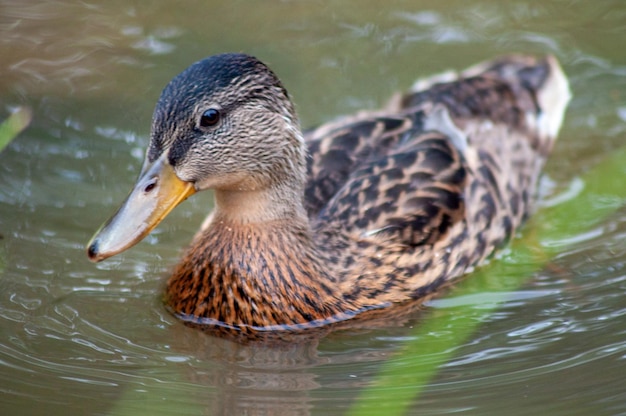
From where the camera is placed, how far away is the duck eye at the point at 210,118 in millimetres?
5309

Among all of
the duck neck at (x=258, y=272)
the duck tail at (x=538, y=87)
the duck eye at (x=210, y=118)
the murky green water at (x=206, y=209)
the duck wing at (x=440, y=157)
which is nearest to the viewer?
the murky green water at (x=206, y=209)

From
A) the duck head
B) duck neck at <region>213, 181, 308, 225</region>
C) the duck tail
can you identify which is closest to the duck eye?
the duck head

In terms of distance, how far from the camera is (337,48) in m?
8.99

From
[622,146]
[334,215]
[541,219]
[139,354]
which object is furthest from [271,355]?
[622,146]

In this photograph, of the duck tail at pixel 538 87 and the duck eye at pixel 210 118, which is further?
the duck tail at pixel 538 87

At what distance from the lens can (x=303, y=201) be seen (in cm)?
605

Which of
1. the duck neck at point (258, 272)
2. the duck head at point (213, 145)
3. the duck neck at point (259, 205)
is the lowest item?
the duck neck at point (258, 272)

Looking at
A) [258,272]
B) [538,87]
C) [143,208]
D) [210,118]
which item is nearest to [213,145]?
[210,118]

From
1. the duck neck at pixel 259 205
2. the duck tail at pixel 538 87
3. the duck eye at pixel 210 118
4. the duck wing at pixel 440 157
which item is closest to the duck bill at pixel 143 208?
the duck eye at pixel 210 118

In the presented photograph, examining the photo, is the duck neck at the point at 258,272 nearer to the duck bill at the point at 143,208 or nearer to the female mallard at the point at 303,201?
the female mallard at the point at 303,201

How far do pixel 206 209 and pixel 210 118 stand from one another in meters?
1.87

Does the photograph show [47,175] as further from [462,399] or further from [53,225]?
[462,399]

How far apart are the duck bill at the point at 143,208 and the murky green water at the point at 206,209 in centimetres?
64

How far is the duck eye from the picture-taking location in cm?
531
